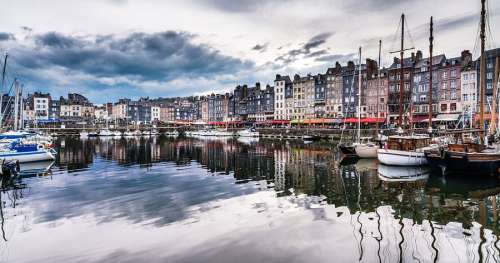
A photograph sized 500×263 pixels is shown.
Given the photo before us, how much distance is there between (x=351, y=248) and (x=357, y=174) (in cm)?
1604

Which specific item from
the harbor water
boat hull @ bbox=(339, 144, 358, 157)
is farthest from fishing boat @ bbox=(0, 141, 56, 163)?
boat hull @ bbox=(339, 144, 358, 157)

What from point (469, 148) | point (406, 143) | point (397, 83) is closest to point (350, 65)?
point (397, 83)

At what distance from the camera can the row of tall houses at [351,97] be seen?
7250 centimetres

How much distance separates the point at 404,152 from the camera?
28812 millimetres

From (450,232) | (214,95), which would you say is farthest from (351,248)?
(214,95)

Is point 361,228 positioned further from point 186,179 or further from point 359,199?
point 186,179

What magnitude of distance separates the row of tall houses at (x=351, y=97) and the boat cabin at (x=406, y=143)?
788 centimetres

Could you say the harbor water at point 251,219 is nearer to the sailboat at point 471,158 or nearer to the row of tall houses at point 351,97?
the sailboat at point 471,158

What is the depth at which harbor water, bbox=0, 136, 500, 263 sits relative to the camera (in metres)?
10.5

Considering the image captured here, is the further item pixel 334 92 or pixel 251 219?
pixel 334 92

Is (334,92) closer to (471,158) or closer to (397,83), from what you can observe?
(397,83)

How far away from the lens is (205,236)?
11938 millimetres

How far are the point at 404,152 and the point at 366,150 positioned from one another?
25.6ft

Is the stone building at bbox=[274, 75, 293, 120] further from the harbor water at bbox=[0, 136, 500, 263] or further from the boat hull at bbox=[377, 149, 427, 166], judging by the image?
the harbor water at bbox=[0, 136, 500, 263]
